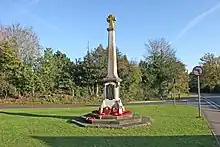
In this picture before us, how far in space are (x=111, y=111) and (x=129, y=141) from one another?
17.8ft

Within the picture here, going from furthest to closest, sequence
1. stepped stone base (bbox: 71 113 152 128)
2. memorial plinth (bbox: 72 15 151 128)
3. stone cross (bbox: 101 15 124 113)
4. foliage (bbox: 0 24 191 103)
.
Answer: foliage (bbox: 0 24 191 103)
stone cross (bbox: 101 15 124 113)
memorial plinth (bbox: 72 15 151 128)
stepped stone base (bbox: 71 113 152 128)

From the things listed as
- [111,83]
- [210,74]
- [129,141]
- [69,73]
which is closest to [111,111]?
[111,83]

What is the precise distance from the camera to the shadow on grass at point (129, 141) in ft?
28.7

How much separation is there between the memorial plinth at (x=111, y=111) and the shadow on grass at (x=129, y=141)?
2957mm

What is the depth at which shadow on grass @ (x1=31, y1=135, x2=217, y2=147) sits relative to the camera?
28.7 feet

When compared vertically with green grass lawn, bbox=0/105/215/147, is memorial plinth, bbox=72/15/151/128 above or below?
above

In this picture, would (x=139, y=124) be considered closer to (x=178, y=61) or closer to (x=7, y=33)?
(x=7, y=33)

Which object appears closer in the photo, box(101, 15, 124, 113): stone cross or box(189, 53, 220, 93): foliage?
box(101, 15, 124, 113): stone cross

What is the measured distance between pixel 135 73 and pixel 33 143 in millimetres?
37279

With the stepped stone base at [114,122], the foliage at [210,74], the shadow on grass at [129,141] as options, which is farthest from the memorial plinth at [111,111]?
the foliage at [210,74]

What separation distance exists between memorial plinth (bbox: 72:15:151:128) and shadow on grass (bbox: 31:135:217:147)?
9.70ft

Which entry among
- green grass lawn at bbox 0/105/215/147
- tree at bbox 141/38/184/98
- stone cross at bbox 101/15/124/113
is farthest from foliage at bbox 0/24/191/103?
green grass lawn at bbox 0/105/215/147

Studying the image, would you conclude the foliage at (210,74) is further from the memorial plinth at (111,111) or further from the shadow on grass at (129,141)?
the shadow on grass at (129,141)

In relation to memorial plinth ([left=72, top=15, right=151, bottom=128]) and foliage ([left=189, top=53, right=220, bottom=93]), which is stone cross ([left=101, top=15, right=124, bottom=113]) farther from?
foliage ([left=189, top=53, right=220, bottom=93])
